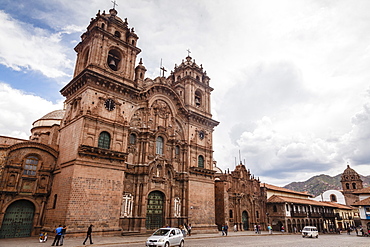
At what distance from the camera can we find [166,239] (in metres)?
15.6

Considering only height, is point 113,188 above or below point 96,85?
below

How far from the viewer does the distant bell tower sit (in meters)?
70.0

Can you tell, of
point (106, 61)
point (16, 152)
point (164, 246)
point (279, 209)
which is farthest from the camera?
point (279, 209)

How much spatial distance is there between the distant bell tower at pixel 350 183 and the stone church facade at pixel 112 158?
191ft

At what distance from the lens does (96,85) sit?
24.1m

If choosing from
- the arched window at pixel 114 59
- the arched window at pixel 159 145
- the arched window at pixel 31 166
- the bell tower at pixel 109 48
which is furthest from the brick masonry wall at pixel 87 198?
the arched window at pixel 114 59

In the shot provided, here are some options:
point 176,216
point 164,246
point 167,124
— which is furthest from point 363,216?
point 164,246

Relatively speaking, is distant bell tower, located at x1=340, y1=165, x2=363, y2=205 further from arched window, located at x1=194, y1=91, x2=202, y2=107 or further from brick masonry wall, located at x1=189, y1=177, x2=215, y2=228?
arched window, located at x1=194, y1=91, x2=202, y2=107

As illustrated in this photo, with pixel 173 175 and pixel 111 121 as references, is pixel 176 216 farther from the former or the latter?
pixel 111 121

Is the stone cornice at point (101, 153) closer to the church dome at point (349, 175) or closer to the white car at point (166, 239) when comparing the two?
the white car at point (166, 239)

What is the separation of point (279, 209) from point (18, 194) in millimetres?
38963

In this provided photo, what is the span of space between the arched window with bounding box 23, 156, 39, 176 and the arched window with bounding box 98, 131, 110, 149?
20.4 feet

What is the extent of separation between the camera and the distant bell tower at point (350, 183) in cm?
7000

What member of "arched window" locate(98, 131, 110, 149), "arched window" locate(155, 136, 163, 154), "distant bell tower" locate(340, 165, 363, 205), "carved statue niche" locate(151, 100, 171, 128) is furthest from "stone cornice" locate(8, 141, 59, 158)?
"distant bell tower" locate(340, 165, 363, 205)
